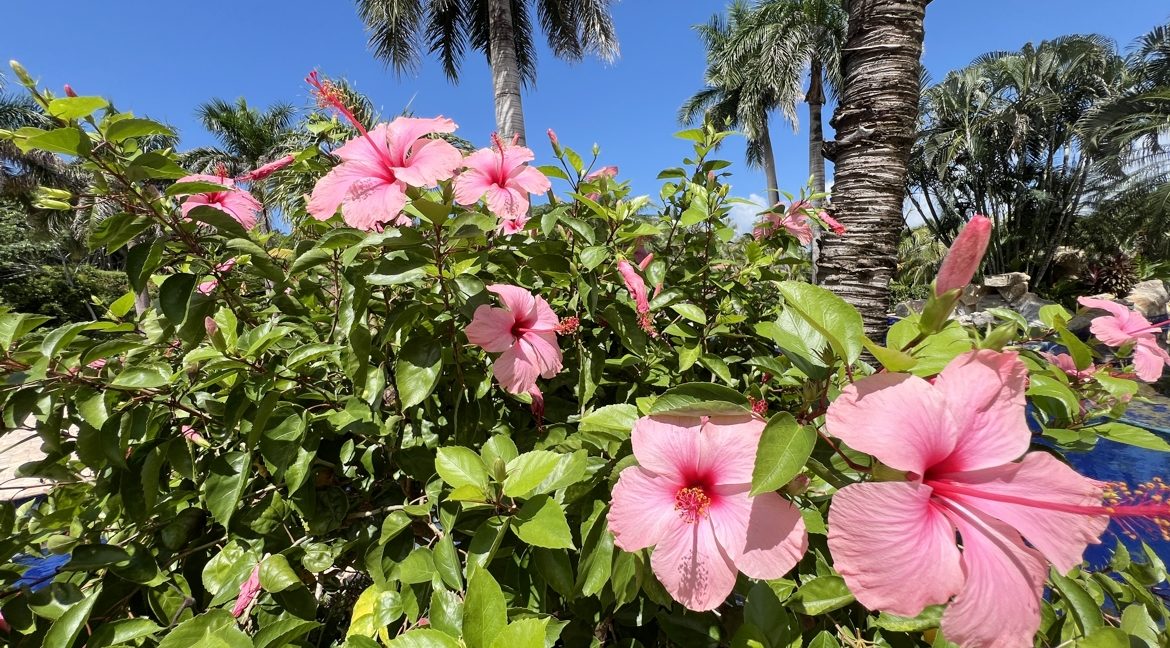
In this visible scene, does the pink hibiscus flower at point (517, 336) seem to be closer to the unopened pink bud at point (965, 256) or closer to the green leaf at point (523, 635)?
the green leaf at point (523, 635)

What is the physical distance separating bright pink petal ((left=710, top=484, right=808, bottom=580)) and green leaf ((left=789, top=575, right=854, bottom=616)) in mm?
217

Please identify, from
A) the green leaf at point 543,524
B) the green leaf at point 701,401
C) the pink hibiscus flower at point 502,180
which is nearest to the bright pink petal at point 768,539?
the green leaf at point 701,401

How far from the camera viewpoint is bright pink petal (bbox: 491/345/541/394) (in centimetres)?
96

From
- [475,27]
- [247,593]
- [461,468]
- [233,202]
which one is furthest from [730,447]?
[475,27]

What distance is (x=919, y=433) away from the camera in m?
0.54

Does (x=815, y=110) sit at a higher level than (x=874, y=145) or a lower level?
higher

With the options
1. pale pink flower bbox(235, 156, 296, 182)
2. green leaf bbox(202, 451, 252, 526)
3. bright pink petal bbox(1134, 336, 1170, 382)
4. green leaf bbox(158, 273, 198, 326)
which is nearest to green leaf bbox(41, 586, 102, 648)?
green leaf bbox(202, 451, 252, 526)

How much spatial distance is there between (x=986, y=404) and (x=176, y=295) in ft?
3.98

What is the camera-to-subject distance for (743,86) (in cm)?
1877

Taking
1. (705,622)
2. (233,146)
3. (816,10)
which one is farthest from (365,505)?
(233,146)

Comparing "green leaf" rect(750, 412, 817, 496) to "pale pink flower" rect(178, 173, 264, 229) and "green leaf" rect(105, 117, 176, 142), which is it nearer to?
"green leaf" rect(105, 117, 176, 142)

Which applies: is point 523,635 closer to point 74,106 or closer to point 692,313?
point 692,313

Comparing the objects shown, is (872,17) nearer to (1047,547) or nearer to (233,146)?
(1047,547)

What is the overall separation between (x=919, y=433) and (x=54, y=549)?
1444 millimetres
